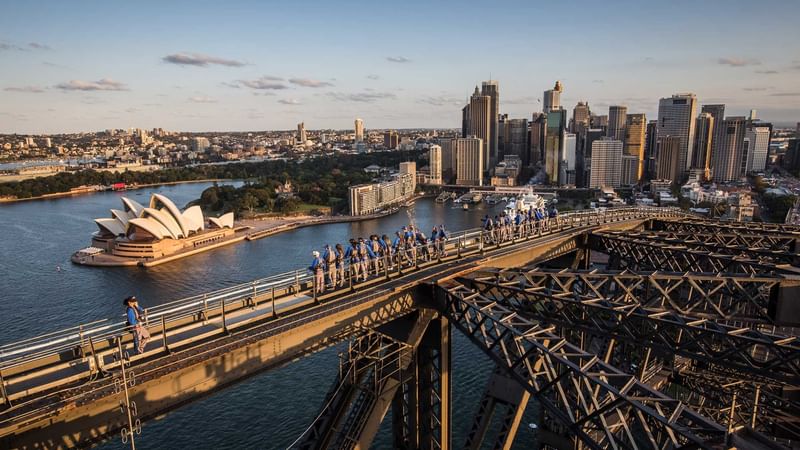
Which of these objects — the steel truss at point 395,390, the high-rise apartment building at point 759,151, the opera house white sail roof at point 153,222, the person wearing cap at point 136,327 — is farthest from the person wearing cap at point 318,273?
the high-rise apartment building at point 759,151

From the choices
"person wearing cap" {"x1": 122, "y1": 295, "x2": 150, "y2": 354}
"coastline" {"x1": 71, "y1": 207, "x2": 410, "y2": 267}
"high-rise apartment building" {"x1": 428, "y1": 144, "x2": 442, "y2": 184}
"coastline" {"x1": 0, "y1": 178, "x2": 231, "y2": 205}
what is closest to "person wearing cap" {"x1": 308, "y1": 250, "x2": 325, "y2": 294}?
"person wearing cap" {"x1": 122, "y1": 295, "x2": 150, "y2": 354}

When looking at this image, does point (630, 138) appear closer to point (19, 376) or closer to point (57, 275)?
point (57, 275)

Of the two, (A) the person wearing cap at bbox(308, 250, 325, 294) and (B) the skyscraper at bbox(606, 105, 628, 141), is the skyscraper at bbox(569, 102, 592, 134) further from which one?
(A) the person wearing cap at bbox(308, 250, 325, 294)

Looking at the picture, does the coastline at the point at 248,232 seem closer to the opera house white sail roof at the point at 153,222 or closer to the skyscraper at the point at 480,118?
the opera house white sail roof at the point at 153,222

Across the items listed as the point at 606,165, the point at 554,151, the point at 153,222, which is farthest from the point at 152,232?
the point at 554,151

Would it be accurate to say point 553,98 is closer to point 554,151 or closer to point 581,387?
point 554,151
